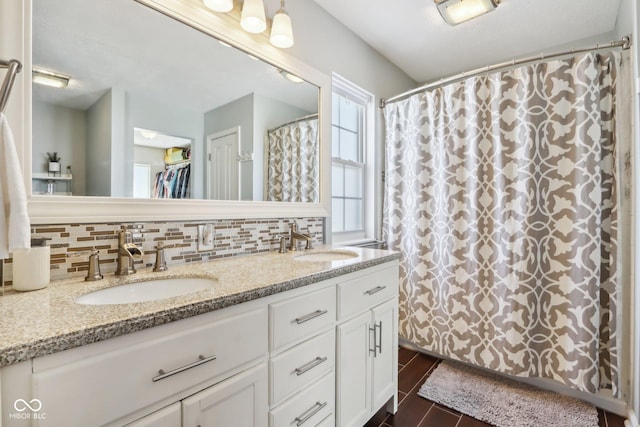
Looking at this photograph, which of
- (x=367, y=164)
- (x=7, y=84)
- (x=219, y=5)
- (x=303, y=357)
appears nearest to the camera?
(x=7, y=84)

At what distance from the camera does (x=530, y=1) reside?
190 cm

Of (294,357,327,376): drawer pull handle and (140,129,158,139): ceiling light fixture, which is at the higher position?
(140,129,158,139): ceiling light fixture

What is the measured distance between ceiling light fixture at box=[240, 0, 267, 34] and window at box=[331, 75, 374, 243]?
2.54 ft

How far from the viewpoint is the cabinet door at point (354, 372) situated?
130 centimetres

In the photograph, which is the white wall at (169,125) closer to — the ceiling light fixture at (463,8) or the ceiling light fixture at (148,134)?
the ceiling light fixture at (148,134)

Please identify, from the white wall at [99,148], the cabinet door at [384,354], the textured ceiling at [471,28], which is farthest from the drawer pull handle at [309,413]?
the textured ceiling at [471,28]

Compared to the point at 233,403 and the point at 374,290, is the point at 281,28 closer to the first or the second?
the point at 374,290

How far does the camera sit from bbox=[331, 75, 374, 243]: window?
232 centimetres

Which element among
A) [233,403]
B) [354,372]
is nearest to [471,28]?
[354,372]

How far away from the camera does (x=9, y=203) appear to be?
73cm

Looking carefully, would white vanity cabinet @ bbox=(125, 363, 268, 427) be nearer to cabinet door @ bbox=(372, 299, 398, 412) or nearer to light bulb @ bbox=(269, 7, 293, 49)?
cabinet door @ bbox=(372, 299, 398, 412)

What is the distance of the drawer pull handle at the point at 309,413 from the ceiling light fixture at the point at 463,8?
7.51 feet

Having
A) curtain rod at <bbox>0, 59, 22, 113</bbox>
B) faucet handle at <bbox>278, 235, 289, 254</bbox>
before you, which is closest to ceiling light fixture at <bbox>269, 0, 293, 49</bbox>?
faucet handle at <bbox>278, 235, 289, 254</bbox>

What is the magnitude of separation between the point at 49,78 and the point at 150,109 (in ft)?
1.05
